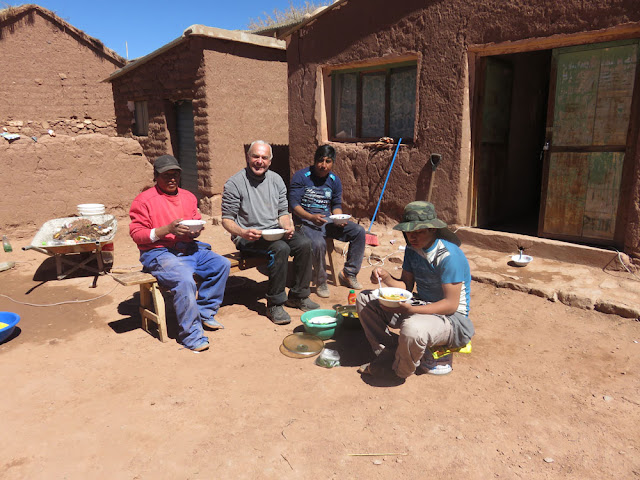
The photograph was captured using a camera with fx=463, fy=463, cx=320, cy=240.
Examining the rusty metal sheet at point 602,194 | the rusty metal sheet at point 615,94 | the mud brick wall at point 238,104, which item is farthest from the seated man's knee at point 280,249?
the mud brick wall at point 238,104

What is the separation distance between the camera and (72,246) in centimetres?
548

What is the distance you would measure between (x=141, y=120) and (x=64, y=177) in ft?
10.3

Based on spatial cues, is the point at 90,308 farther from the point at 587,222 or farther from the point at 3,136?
the point at 587,222

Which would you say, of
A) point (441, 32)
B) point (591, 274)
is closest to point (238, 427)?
point (591, 274)

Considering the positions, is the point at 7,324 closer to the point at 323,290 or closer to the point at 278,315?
the point at 278,315

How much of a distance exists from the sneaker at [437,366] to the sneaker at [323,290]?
178 centimetres

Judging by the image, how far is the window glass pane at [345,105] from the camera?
23.9ft

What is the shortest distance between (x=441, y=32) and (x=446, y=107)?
93 centimetres

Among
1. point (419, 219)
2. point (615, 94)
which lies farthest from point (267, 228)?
point (615, 94)

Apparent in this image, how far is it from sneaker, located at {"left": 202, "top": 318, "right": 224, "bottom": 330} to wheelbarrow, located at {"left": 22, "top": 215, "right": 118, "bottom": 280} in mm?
2331

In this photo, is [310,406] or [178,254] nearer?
[310,406]

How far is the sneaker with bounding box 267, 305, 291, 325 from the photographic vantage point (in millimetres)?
4203

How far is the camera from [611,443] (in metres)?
2.52

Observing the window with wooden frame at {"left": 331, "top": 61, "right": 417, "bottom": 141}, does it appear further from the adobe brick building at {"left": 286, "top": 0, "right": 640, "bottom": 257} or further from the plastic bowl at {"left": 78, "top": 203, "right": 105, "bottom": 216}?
the plastic bowl at {"left": 78, "top": 203, "right": 105, "bottom": 216}
